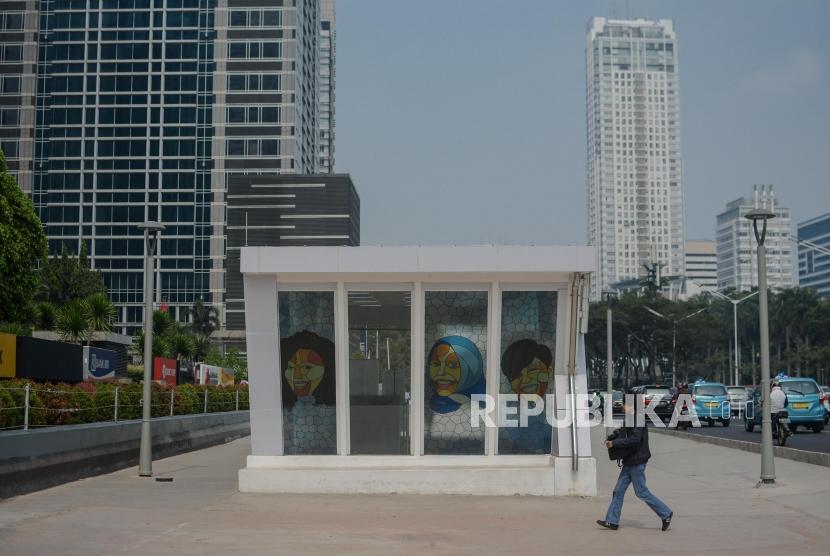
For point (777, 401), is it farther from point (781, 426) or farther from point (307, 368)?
point (307, 368)

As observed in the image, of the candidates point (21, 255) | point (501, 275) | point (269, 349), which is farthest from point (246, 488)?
point (21, 255)

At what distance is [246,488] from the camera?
17.2 metres

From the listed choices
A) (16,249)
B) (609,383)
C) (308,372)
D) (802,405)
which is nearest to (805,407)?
(802,405)

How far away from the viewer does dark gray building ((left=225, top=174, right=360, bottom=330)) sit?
12775cm

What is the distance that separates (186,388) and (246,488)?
16.5 meters

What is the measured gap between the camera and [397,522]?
13.7 meters

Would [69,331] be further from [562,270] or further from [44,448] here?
[562,270]

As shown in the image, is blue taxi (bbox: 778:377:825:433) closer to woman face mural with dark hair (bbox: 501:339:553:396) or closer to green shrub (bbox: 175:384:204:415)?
green shrub (bbox: 175:384:204:415)

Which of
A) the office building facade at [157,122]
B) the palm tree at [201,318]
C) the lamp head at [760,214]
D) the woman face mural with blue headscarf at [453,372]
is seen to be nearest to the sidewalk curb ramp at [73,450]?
the woman face mural with blue headscarf at [453,372]

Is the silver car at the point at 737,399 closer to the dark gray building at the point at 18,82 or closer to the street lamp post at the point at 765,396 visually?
the street lamp post at the point at 765,396

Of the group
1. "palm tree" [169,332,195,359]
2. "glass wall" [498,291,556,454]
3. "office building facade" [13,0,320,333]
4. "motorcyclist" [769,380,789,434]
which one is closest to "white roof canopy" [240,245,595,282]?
"glass wall" [498,291,556,454]

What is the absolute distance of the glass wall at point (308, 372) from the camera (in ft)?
57.4

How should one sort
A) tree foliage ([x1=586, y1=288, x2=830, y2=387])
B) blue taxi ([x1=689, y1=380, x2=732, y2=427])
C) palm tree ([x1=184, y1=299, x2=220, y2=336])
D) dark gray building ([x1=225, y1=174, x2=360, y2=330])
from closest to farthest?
blue taxi ([x1=689, y1=380, x2=732, y2=427])
tree foliage ([x1=586, y1=288, x2=830, y2=387])
palm tree ([x1=184, y1=299, x2=220, y2=336])
dark gray building ([x1=225, y1=174, x2=360, y2=330])

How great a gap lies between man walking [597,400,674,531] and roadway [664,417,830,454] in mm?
14044
